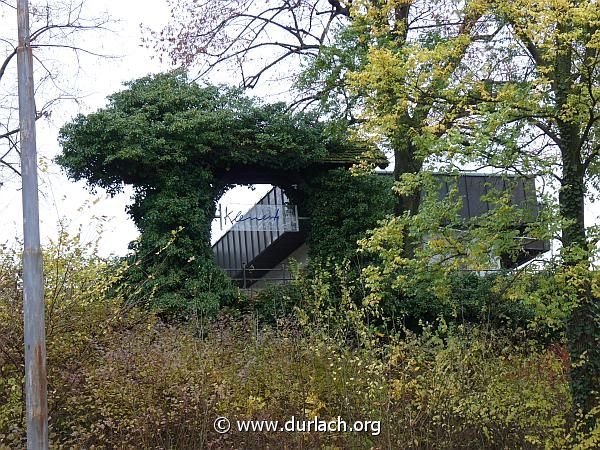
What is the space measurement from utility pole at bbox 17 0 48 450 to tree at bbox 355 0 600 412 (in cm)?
453

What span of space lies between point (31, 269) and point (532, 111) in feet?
20.0

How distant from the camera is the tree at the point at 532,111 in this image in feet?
30.4

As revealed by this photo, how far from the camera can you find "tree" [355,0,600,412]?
9.26 metres

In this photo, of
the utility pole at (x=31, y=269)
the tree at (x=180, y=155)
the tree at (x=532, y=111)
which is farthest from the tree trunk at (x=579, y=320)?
the tree at (x=180, y=155)

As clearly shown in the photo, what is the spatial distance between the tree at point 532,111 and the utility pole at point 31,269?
14.8ft

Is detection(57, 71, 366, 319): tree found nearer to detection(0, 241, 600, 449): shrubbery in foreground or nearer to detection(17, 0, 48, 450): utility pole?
detection(0, 241, 600, 449): shrubbery in foreground

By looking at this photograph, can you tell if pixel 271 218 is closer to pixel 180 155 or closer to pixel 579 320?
pixel 180 155

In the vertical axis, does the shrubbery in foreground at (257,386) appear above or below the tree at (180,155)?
below

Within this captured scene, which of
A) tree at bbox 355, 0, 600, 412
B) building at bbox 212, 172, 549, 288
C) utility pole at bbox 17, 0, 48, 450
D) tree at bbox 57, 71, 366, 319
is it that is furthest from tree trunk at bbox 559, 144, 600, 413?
building at bbox 212, 172, 549, 288

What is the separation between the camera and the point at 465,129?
32.7 feet

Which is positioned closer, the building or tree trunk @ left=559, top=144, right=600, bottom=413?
tree trunk @ left=559, top=144, right=600, bottom=413

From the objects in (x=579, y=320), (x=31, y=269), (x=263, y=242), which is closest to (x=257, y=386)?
(x=579, y=320)

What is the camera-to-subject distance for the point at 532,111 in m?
9.62

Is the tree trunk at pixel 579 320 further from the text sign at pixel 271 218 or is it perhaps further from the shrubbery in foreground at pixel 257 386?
the text sign at pixel 271 218
